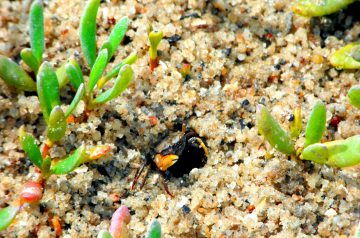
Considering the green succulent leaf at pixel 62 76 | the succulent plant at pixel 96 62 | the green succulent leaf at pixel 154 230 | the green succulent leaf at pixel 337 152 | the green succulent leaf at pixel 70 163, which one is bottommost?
the green succulent leaf at pixel 337 152

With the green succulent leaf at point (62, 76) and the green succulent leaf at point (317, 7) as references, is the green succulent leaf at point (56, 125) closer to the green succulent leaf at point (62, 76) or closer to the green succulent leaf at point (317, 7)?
the green succulent leaf at point (62, 76)

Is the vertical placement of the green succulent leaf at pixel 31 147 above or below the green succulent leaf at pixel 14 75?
below

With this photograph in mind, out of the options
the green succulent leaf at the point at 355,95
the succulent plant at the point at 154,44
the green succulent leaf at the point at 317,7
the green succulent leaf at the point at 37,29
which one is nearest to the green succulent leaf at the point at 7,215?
the green succulent leaf at the point at 37,29

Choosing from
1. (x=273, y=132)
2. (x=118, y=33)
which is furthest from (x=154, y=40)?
(x=273, y=132)

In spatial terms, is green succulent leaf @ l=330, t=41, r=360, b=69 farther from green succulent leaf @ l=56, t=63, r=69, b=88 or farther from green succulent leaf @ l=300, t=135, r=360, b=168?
green succulent leaf @ l=56, t=63, r=69, b=88

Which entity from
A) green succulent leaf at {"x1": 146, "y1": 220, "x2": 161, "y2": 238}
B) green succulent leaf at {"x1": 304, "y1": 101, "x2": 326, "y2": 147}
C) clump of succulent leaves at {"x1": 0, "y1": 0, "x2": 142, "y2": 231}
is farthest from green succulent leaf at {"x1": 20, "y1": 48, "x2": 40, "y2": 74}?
green succulent leaf at {"x1": 304, "y1": 101, "x2": 326, "y2": 147}

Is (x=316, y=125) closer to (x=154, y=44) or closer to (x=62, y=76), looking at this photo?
(x=154, y=44)

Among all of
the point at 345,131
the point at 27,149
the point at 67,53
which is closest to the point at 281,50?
the point at 345,131
